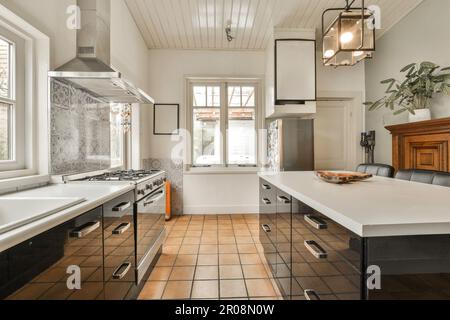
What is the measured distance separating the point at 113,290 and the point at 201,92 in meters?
3.60

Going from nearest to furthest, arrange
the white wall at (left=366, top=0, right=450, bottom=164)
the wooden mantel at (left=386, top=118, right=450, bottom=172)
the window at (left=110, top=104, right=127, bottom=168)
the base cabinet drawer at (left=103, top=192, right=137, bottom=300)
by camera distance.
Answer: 1. the base cabinet drawer at (left=103, top=192, right=137, bottom=300)
2. the wooden mantel at (left=386, top=118, right=450, bottom=172)
3. the white wall at (left=366, top=0, right=450, bottom=164)
4. the window at (left=110, top=104, right=127, bottom=168)

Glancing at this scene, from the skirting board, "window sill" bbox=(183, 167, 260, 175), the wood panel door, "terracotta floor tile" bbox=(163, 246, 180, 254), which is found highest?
the wood panel door

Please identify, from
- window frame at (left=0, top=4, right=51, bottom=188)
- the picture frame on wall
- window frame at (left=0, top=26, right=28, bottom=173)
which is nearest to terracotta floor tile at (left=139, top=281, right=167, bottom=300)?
window frame at (left=0, top=4, right=51, bottom=188)

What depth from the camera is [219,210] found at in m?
4.40

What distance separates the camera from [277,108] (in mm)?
3771

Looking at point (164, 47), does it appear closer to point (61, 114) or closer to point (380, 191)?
point (61, 114)

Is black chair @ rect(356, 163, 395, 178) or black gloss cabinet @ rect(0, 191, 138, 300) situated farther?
black chair @ rect(356, 163, 395, 178)

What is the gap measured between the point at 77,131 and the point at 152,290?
1462mm

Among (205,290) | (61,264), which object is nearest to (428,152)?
(205,290)

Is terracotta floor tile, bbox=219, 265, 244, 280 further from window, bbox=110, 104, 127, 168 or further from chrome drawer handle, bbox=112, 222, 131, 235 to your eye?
window, bbox=110, 104, 127, 168

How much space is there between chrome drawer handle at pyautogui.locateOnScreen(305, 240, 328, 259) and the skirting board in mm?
3196

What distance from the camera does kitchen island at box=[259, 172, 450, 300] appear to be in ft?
2.64

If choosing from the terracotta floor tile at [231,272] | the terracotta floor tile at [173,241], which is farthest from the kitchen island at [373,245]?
the terracotta floor tile at [173,241]
